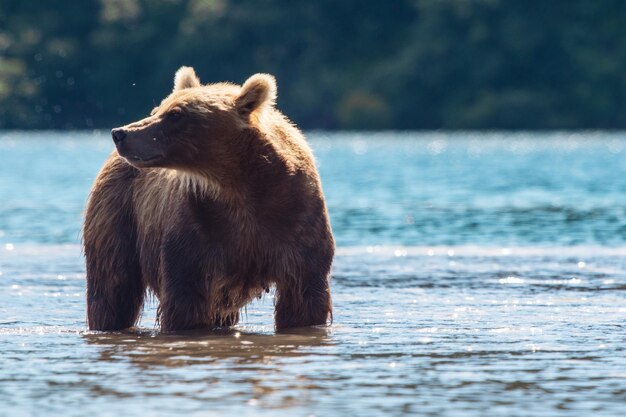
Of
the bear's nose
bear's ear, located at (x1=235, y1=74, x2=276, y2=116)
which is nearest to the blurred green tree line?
bear's ear, located at (x1=235, y1=74, x2=276, y2=116)

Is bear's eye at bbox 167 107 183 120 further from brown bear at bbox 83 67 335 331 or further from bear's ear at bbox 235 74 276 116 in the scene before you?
bear's ear at bbox 235 74 276 116

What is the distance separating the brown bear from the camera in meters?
9.18

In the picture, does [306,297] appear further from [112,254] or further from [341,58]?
[341,58]

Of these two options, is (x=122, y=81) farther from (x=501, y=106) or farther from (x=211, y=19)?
(x=501, y=106)

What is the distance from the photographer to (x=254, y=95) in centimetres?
933

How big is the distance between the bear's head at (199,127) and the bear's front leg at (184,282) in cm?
46

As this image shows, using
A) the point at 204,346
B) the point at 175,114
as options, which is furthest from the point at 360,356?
the point at 175,114

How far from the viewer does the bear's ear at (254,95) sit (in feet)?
30.5

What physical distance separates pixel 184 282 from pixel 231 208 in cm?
53

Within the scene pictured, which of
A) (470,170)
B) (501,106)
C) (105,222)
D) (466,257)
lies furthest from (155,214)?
(501,106)

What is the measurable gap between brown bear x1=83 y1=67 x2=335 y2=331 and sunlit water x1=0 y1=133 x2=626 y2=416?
0.85 feet

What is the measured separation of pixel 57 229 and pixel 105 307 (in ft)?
36.3

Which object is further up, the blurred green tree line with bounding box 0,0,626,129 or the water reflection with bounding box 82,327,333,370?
the blurred green tree line with bounding box 0,0,626,129

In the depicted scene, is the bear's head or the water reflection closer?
the water reflection
